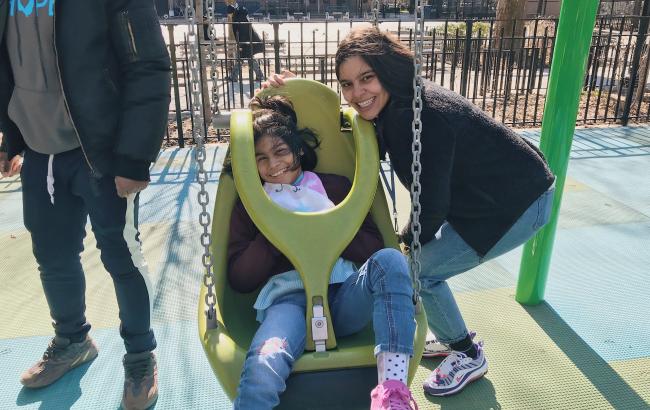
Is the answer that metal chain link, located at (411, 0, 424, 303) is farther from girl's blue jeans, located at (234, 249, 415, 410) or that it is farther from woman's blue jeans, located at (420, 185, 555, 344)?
woman's blue jeans, located at (420, 185, 555, 344)

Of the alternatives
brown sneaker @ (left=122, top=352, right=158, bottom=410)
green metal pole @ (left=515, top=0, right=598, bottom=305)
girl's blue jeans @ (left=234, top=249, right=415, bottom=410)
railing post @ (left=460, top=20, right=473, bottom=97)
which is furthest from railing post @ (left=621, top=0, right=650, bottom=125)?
brown sneaker @ (left=122, top=352, right=158, bottom=410)

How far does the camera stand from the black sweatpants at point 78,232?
6.37ft

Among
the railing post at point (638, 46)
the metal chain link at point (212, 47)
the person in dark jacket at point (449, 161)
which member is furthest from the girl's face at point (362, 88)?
A: the railing post at point (638, 46)

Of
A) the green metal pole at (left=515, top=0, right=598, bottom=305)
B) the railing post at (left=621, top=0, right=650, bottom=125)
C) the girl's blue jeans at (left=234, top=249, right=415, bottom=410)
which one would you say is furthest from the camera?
the railing post at (left=621, top=0, right=650, bottom=125)

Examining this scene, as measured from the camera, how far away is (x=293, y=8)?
40.7 m

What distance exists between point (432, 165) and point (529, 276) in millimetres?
1326

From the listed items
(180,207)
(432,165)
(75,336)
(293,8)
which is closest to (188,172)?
(180,207)

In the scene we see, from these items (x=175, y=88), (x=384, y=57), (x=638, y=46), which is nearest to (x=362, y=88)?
(x=384, y=57)

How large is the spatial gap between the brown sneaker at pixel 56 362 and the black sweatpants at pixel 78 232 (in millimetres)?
229

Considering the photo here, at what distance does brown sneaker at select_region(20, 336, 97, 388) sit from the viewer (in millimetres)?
2307

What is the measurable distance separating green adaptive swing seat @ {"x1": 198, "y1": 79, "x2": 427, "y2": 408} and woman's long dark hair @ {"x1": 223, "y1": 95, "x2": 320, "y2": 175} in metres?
0.06

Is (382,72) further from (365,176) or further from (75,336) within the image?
(75,336)

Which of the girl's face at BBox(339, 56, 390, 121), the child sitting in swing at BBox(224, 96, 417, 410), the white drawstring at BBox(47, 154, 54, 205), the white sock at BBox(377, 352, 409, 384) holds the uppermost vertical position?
the girl's face at BBox(339, 56, 390, 121)

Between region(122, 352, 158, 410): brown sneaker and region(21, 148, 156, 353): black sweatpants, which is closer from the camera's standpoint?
region(21, 148, 156, 353): black sweatpants
